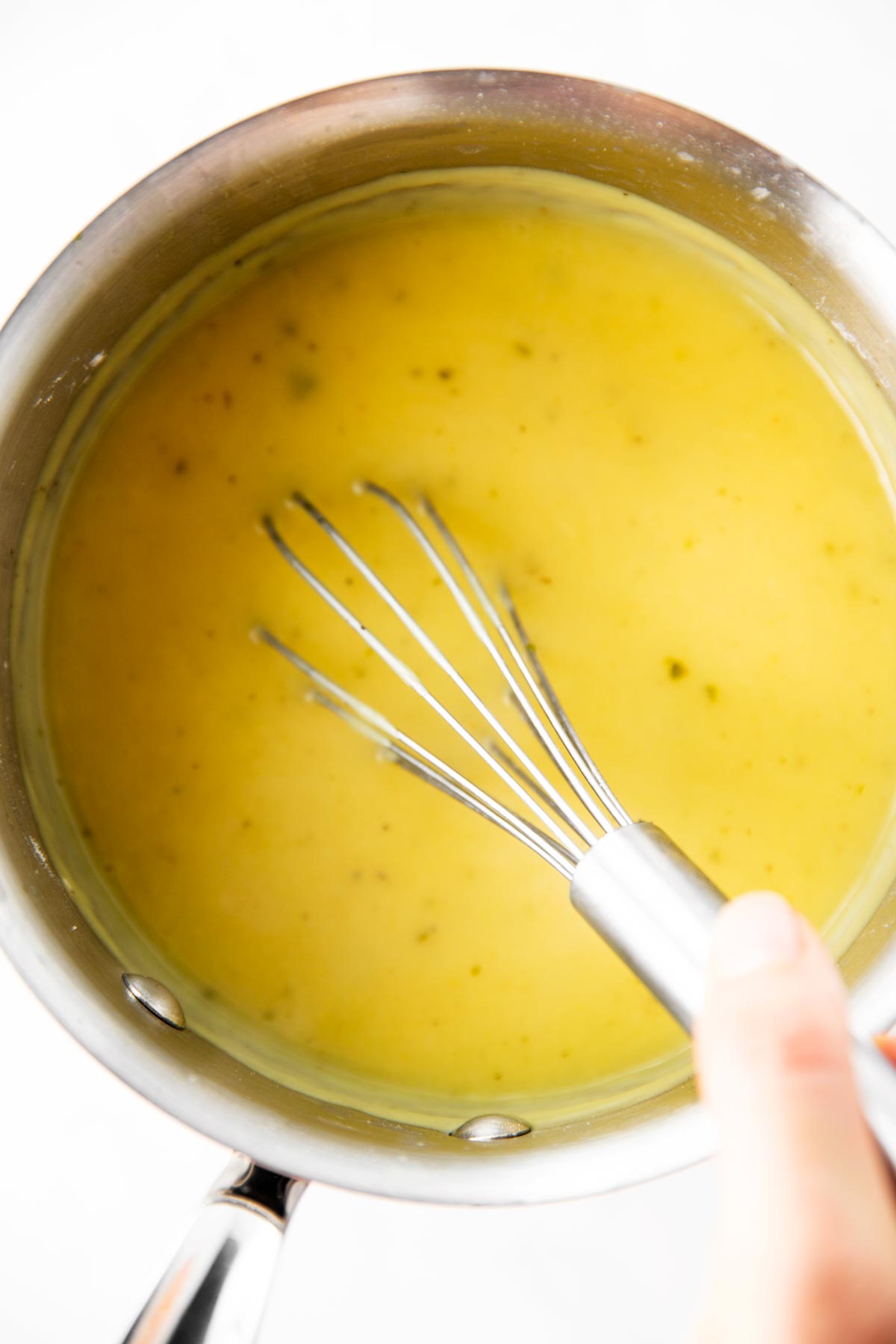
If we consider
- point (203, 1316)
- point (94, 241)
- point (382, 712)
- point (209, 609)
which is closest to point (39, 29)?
point (94, 241)

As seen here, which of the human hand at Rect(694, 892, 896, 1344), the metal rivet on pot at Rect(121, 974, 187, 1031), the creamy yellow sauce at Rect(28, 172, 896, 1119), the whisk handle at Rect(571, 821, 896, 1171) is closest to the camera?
the human hand at Rect(694, 892, 896, 1344)

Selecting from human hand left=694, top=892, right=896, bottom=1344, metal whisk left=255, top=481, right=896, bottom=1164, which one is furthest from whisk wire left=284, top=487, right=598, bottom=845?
human hand left=694, top=892, right=896, bottom=1344

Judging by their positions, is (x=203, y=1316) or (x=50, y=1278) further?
(x=50, y=1278)

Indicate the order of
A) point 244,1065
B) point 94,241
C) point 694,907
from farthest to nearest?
1. point 244,1065
2. point 94,241
3. point 694,907

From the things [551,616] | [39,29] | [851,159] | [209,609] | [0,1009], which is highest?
[851,159]

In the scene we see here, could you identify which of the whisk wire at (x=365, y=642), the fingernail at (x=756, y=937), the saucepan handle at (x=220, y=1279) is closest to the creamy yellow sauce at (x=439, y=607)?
the whisk wire at (x=365, y=642)

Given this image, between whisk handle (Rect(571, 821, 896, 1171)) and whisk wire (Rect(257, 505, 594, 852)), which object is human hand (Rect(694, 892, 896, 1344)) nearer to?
whisk handle (Rect(571, 821, 896, 1171))

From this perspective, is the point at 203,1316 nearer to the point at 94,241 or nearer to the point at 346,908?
the point at 346,908
